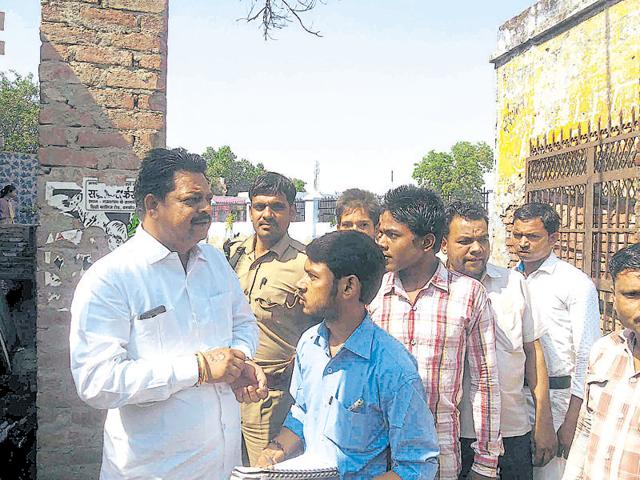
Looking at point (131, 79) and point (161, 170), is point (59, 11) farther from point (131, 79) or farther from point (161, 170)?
point (161, 170)

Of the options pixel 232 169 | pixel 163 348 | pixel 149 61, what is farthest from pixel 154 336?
pixel 232 169

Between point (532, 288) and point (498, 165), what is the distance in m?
4.72

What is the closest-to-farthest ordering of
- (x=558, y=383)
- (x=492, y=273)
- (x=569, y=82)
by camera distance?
(x=492, y=273) < (x=558, y=383) < (x=569, y=82)

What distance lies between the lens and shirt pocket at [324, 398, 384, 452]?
1.90m

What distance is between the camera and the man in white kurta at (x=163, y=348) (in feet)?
6.46

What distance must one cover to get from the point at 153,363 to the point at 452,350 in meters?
1.11

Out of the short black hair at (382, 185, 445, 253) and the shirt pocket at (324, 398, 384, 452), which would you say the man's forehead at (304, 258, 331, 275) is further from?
the short black hair at (382, 185, 445, 253)

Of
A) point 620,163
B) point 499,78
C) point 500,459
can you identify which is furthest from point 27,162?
point 500,459

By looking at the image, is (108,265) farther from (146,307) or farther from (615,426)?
(615,426)

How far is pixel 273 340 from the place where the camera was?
3219 mm

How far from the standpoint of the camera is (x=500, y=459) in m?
2.74

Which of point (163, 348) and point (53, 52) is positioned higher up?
point (53, 52)

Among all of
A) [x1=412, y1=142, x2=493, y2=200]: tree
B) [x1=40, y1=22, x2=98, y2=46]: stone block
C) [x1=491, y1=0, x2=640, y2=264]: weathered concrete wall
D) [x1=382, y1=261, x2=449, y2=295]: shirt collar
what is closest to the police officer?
[x1=382, y1=261, x2=449, y2=295]: shirt collar

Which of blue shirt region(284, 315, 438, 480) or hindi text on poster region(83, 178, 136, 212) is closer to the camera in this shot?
blue shirt region(284, 315, 438, 480)
